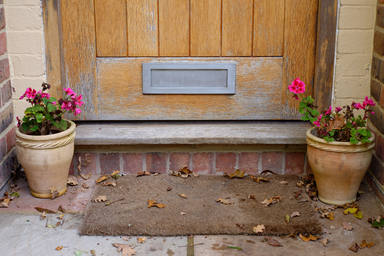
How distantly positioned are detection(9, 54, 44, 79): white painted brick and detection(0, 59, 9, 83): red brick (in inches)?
2.1

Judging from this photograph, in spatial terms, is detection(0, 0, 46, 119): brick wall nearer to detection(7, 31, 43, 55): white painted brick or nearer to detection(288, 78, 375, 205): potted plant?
detection(7, 31, 43, 55): white painted brick

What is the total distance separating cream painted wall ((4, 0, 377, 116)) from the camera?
2854 millimetres

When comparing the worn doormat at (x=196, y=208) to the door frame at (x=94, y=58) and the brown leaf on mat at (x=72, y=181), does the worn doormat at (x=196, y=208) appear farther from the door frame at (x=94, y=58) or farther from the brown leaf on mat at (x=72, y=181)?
the door frame at (x=94, y=58)

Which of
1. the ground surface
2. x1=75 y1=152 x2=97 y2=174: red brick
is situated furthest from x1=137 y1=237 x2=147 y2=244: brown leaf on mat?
x1=75 y1=152 x2=97 y2=174: red brick

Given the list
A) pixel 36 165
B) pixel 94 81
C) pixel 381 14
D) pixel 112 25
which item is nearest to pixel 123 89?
pixel 94 81

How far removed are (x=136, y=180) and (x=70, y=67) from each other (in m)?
0.75

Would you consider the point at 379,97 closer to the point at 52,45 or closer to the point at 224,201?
the point at 224,201

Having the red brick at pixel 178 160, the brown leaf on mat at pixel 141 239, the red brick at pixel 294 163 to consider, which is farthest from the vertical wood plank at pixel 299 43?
the brown leaf on mat at pixel 141 239

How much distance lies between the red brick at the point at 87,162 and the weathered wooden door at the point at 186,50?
24cm

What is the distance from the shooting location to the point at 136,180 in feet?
9.66

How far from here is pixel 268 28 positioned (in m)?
2.99

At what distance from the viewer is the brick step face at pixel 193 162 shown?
9.83 feet

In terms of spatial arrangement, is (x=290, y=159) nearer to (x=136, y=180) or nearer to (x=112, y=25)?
(x=136, y=180)

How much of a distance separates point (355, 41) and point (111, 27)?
1.36 meters
